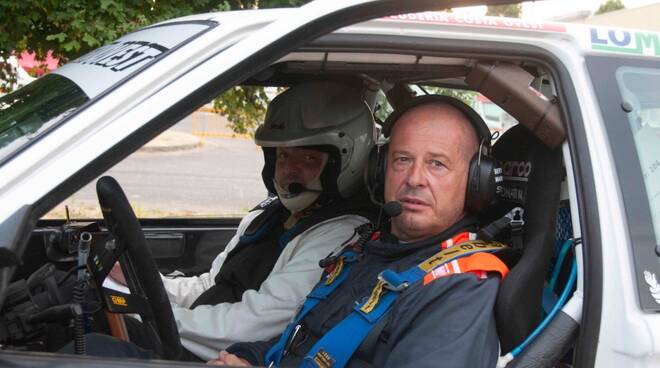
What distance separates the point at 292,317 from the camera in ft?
7.29

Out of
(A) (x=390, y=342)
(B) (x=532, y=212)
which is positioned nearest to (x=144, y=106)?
(A) (x=390, y=342)

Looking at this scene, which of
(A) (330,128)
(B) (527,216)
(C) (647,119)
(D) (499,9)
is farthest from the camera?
(D) (499,9)

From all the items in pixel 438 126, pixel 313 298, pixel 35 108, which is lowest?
pixel 313 298

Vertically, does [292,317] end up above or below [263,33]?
below

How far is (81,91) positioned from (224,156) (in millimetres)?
12171

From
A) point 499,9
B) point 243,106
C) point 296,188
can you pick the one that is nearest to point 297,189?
point 296,188

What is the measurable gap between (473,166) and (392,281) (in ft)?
1.50

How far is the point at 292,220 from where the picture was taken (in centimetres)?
265

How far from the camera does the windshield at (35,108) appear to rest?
1.33m

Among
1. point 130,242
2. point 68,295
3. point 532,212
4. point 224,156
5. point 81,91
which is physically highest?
point 81,91

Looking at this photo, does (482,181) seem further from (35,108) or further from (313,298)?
(35,108)

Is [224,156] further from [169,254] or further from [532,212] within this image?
[532,212]

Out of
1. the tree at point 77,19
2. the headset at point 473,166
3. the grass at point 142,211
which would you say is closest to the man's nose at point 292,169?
the headset at point 473,166

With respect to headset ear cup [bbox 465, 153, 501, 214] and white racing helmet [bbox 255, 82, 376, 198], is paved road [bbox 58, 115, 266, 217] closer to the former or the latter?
white racing helmet [bbox 255, 82, 376, 198]
